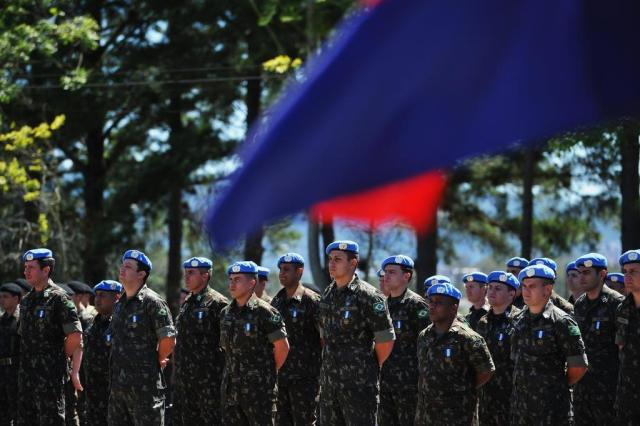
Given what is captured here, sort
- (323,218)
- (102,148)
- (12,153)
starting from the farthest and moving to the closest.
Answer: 1. (102,148)
2. (12,153)
3. (323,218)

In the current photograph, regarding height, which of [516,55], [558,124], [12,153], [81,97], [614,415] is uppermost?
A: [81,97]

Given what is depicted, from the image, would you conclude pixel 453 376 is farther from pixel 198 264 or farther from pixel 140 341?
pixel 198 264

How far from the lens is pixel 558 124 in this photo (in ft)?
8.64

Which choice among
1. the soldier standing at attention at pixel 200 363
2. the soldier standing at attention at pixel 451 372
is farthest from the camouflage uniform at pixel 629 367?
the soldier standing at attention at pixel 200 363

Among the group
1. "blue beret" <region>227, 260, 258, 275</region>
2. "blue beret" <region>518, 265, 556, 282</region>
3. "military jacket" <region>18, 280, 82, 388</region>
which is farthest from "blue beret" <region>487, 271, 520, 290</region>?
"military jacket" <region>18, 280, 82, 388</region>

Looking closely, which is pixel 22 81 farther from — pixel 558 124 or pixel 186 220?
pixel 558 124

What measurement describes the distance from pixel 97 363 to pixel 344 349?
349cm

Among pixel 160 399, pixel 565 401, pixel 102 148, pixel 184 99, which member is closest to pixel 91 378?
pixel 160 399

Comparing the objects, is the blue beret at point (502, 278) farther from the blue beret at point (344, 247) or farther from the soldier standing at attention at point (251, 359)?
the soldier standing at attention at point (251, 359)

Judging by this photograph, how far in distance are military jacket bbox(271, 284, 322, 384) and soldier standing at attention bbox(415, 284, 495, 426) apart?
6.40 feet

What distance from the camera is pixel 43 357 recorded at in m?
10.7

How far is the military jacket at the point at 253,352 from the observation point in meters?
9.32

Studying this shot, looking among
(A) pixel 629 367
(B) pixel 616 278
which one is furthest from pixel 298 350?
(B) pixel 616 278

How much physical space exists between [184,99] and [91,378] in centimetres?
1527
